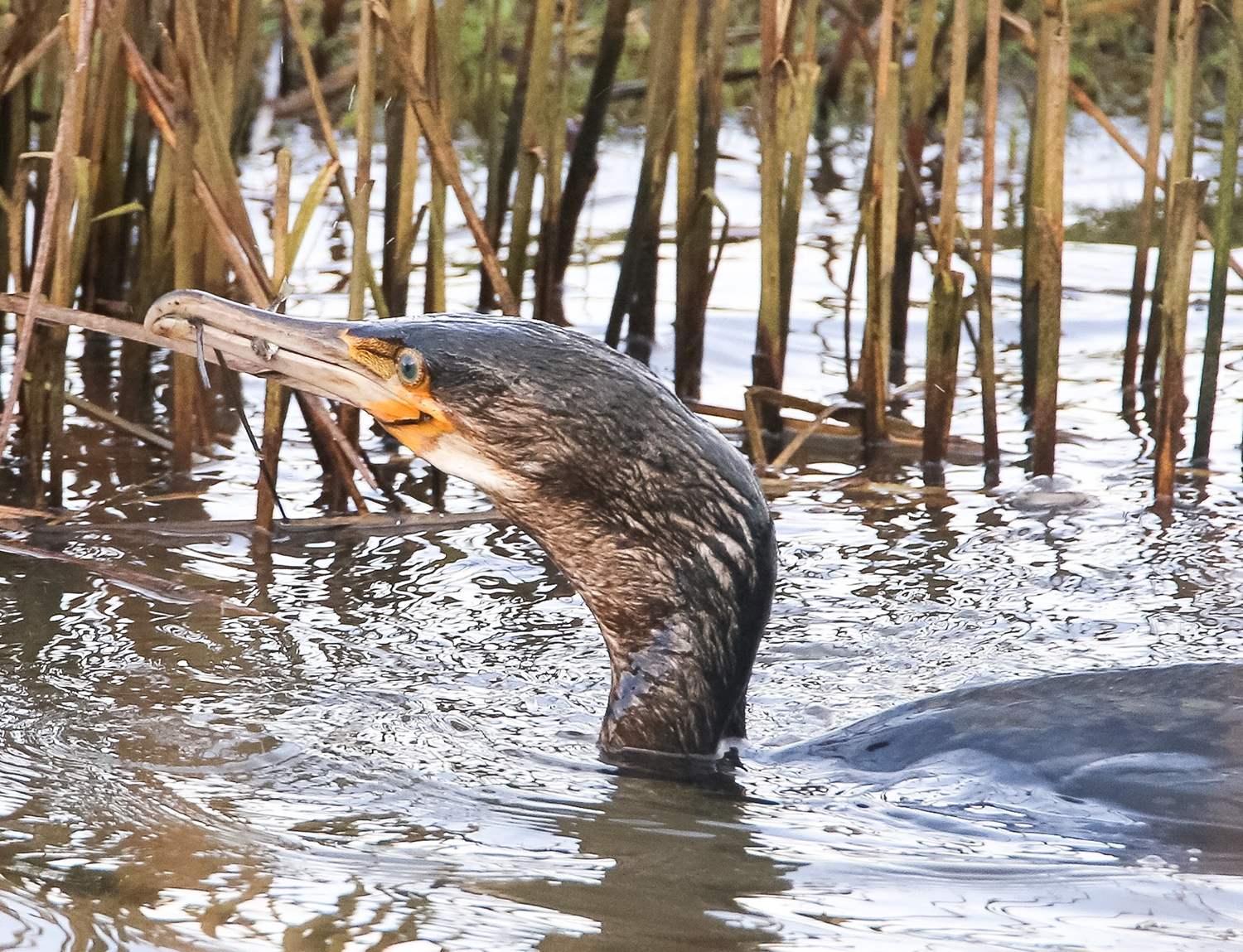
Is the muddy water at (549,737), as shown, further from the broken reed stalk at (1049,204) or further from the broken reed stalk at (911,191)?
the broken reed stalk at (911,191)

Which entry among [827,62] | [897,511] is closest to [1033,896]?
[897,511]

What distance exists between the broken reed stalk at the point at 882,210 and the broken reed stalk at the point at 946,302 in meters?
0.12

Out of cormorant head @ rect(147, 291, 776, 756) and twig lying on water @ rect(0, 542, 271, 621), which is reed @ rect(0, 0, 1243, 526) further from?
cormorant head @ rect(147, 291, 776, 756)

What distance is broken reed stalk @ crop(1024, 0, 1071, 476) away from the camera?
385 centimetres

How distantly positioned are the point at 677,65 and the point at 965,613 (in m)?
1.80

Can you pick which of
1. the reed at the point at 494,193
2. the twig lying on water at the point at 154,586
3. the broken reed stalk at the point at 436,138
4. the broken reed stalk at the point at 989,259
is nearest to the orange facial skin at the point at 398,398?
the reed at the point at 494,193

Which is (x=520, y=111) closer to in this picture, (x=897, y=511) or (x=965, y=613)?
(x=897, y=511)

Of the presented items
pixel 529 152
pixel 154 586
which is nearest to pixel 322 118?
Result: pixel 529 152

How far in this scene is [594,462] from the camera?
2625 millimetres

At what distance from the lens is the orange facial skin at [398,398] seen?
105 inches

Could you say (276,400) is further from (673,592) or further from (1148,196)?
(1148,196)

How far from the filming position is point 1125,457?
15.0 feet

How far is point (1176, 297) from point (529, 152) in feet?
5.45

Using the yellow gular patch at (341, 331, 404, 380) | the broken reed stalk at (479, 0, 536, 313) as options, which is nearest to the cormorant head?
the yellow gular patch at (341, 331, 404, 380)
